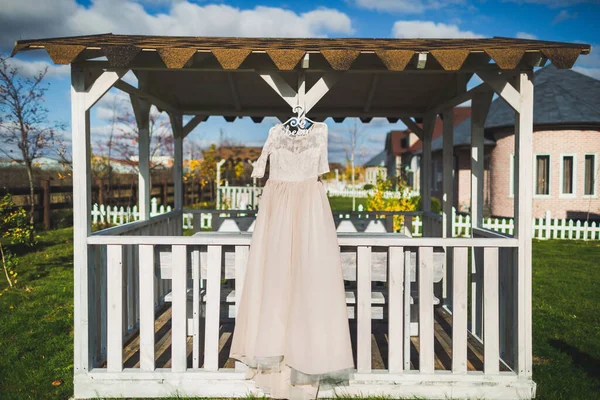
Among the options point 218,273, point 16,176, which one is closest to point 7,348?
point 218,273

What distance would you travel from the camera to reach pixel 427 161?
22.9ft

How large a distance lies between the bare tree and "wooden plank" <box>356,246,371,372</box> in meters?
11.8

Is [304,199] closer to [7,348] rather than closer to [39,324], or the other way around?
[7,348]

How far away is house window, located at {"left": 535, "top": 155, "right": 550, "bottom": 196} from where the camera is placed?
17.0 m

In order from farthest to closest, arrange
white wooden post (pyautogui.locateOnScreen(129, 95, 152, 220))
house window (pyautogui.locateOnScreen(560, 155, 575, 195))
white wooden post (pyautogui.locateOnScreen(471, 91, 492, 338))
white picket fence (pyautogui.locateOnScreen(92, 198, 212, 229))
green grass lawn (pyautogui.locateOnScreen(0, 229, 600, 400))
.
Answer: house window (pyautogui.locateOnScreen(560, 155, 575, 195)) → white picket fence (pyautogui.locateOnScreen(92, 198, 212, 229)) → white wooden post (pyautogui.locateOnScreen(129, 95, 152, 220)) → white wooden post (pyautogui.locateOnScreen(471, 91, 492, 338)) → green grass lawn (pyautogui.locateOnScreen(0, 229, 600, 400))

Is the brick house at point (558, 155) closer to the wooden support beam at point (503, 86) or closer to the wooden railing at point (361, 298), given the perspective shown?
the wooden support beam at point (503, 86)

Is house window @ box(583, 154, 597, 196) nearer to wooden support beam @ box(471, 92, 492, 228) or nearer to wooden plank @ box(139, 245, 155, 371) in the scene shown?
wooden support beam @ box(471, 92, 492, 228)

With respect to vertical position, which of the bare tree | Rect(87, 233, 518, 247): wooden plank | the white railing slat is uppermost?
the bare tree

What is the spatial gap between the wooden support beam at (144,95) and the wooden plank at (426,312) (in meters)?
3.06

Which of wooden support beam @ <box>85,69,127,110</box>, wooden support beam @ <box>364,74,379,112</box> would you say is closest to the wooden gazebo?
wooden support beam @ <box>85,69,127,110</box>

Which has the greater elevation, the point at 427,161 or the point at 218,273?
the point at 427,161

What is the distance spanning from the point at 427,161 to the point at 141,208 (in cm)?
400

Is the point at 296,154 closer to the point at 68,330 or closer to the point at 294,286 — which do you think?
the point at 294,286

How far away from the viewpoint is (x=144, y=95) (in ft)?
16.8
